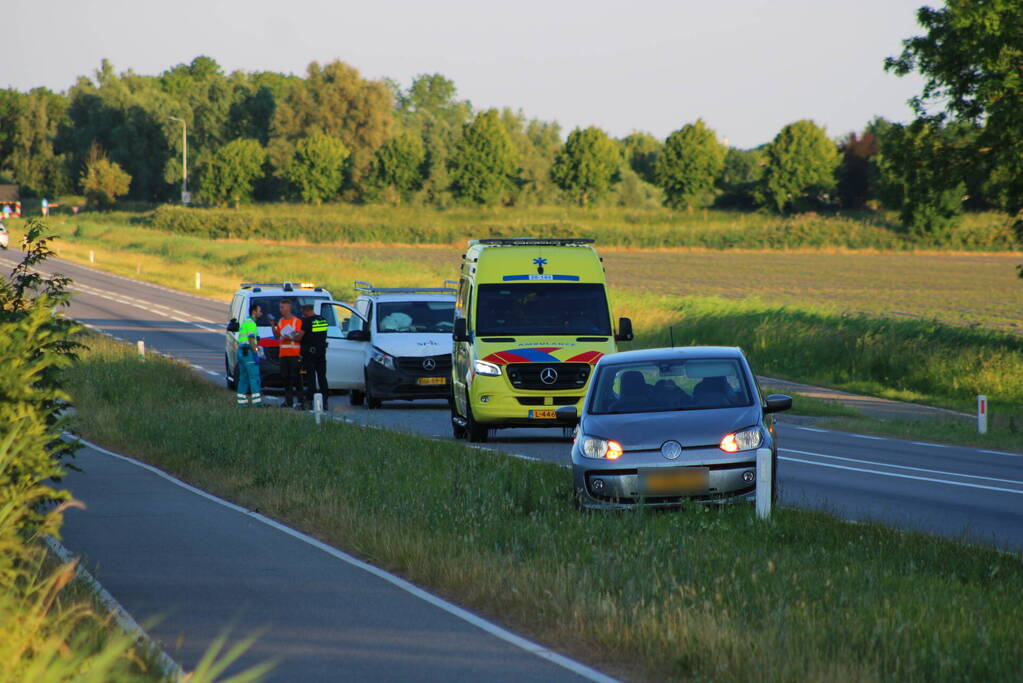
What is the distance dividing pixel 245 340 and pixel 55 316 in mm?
13368

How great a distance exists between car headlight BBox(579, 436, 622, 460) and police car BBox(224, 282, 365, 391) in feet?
42.7

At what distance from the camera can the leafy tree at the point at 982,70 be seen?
3036 cm

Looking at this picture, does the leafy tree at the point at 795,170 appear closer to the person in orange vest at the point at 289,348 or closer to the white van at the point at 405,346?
the white van at the point at 405,346

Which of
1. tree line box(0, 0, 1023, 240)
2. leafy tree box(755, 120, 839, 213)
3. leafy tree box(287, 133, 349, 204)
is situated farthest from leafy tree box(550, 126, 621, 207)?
leafy tree box(287, 133, 349, 204)

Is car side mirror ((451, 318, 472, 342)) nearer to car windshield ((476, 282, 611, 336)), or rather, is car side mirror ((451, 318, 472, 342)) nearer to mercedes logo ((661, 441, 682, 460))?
car windshield ((476, 282, 611, 336))

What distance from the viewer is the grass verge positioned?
279 inches

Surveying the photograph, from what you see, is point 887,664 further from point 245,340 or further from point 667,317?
point 667,317

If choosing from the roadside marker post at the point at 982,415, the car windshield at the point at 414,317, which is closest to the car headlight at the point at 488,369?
the car windshield at the point at 414,317

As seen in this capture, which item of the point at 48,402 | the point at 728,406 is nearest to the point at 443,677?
the point at 48,402

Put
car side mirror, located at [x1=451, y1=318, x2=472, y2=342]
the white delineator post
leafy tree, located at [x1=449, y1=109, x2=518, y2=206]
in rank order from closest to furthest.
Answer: the white delineator post < car side mirror, located at [x1=451, y1=318, x2=472, y2=342] < leafy tree, located at [x1=449, y1=109, x2=518, y2=206]

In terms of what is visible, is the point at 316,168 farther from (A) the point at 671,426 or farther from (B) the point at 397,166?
(A) the point at 671,426

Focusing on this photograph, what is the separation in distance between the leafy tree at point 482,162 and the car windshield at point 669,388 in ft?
405

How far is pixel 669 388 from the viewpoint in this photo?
1312cm

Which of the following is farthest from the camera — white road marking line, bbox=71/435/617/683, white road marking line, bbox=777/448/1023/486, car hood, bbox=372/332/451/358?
car hood, bbox=372/332/451/358
